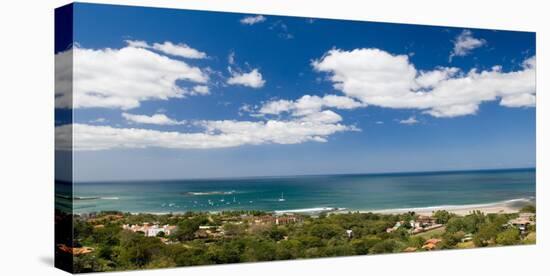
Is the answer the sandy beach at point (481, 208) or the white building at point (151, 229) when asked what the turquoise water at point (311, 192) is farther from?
the white building at point (151, 229)

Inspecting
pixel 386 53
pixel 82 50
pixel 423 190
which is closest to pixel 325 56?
pixel 386 53

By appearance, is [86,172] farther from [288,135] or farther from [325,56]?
[325,56]

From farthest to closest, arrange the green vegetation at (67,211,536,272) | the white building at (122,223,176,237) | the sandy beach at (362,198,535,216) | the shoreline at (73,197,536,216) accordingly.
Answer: the sandy beach at (362,198,535,216) < the shoreline at (73,197,536,216) < the white building at (122,223,176,237) < the green vegetation at (67,211,536,272)

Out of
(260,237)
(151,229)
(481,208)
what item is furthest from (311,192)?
(481,208)

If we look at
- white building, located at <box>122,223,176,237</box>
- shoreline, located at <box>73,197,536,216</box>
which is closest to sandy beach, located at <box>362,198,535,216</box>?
shoreline, located at <box>73,197,536,216</box>

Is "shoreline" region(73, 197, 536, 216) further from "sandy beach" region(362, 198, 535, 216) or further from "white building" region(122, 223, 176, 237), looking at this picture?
"white building" region(122, 223, 176, 237)

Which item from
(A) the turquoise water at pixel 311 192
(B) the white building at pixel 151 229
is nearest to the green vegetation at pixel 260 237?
(B) the white building at pixel 151 229

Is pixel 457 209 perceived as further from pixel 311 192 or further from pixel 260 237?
pixel 260 237
